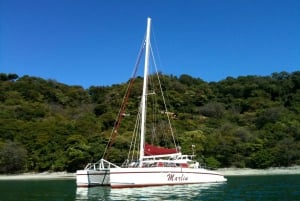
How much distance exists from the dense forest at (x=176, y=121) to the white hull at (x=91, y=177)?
2512cm

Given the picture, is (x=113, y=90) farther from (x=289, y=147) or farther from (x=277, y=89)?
(x=289, y=147)

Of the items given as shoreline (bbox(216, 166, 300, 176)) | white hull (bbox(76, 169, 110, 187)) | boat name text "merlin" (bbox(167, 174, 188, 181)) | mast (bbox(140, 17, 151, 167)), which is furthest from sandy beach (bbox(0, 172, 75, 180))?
boat name text "merlin" (bbox(167, 174, 188, 181))

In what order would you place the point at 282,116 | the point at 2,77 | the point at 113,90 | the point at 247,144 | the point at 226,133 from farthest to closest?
the point at 2,77 < the point at 113,90 < the point at 282,116 < the point at 226,133 < the point at 247,144

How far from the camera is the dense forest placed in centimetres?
6944

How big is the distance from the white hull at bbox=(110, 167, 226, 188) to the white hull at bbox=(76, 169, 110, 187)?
4.14 m

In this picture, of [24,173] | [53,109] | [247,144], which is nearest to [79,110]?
[53,109]

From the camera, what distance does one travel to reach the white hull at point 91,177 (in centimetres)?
4091

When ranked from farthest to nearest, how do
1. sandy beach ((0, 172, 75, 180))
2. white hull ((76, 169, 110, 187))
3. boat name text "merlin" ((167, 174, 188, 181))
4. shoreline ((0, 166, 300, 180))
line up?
shoreline ((0, 166, 300, 180)) → sandy beach ((0, 172, 75, 180)) → white hull ((76, 169, 110, 187)) → boat name text "merlin" ((167, 174, 188, 181))

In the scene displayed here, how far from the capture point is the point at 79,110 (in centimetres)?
10338

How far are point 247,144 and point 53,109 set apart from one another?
48.8m

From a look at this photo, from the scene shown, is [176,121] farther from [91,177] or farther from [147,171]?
[147,171]

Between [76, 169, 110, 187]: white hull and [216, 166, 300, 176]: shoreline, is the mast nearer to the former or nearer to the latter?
[76, 169, 110, 187]: white hull

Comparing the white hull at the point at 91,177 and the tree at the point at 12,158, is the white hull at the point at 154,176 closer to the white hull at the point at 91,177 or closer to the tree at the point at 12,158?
the white hull at the point at 91,177

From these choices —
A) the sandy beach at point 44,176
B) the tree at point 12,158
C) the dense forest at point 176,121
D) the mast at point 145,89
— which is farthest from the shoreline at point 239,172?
the mast at point 145,89
